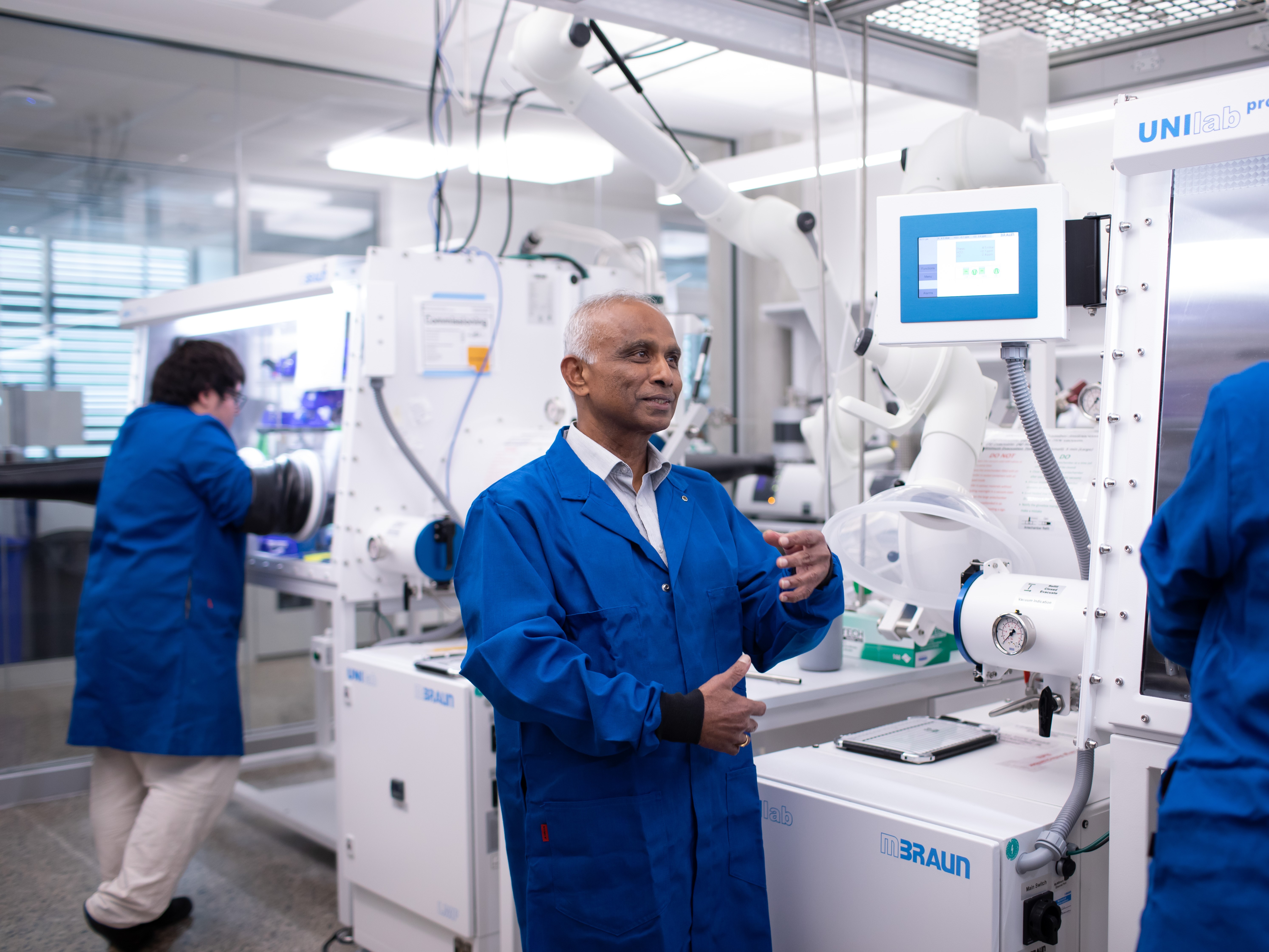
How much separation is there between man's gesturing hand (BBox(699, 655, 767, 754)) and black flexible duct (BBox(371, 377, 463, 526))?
1634mm

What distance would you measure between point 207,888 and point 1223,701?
3196mm

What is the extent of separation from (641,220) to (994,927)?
18.0 ft

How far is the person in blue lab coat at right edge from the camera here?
151cm

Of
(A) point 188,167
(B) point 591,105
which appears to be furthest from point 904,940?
(A) point 188,167

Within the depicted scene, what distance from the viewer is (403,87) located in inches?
213

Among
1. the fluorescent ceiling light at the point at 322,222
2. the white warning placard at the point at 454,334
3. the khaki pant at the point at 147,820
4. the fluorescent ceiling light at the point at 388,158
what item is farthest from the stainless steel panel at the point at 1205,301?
the fluorescent ceiling light at the point at 322,222

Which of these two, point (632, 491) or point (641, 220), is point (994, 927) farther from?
point (641, 220)

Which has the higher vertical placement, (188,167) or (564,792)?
(188,167)

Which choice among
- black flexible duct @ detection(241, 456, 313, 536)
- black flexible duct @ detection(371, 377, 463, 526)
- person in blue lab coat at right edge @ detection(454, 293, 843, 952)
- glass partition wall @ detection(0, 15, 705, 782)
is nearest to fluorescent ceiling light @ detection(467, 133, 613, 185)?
glass partition wall @ detection(0, 15, 705, 782)

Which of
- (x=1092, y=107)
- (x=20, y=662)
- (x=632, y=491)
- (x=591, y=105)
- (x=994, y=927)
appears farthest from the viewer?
(x=20, y=662)

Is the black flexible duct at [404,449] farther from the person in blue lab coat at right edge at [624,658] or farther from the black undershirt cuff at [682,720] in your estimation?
the black undershirt cuff at [682,720]

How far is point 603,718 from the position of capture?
1461 mm

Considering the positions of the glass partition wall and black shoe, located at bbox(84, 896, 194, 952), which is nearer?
black shoe, located at bbox(84, 896, 194, 952)

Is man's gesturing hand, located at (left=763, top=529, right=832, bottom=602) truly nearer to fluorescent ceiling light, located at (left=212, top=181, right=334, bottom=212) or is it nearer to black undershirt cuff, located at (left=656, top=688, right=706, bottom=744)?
black undershirt cuff, located at (left=656, top=688, right=706, bottom=744)
